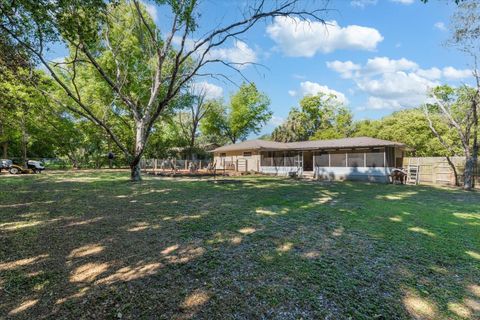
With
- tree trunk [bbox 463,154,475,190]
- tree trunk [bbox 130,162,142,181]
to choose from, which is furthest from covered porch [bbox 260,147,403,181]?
tree trunk [bbox 130,162,142,181]

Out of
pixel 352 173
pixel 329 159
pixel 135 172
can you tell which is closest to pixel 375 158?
pixel 352 173

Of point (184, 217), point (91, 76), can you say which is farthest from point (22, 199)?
point (91, 76)

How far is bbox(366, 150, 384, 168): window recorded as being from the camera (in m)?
16.5

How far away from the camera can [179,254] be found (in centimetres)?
384

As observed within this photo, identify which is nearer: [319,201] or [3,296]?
[3,296]

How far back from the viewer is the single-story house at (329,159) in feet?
54.4

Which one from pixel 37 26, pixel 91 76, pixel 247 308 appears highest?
pixel 91 76

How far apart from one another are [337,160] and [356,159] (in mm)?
1411

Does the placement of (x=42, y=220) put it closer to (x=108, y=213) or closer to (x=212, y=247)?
(x=108, y=213)

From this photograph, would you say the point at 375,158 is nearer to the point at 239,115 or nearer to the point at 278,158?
the point at 278,158

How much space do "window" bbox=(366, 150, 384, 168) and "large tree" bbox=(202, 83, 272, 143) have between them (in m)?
20.3

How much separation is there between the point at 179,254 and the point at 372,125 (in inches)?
1355

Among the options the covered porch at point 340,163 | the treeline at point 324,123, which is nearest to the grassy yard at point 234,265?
the covered porch at point 340,163

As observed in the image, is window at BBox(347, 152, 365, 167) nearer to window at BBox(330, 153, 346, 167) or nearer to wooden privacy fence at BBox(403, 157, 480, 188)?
window at BBox(330, 153, 346, 167)
